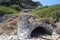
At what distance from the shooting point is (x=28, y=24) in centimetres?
2366

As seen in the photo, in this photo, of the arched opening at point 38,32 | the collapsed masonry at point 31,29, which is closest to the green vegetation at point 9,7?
the arched opening at point 38,32

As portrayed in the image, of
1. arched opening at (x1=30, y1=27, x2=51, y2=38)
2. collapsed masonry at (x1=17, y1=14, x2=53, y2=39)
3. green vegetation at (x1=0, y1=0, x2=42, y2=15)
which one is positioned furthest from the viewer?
green vegetation at (x1=0, y1=0, x2=42, y2=15)

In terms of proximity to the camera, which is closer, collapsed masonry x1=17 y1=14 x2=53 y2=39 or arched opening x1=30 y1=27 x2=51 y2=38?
collapsed masonry x1=17 y1=14 x2=53 y2=39

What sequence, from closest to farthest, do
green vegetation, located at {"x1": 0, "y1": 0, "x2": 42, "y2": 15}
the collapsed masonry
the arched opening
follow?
the collapsed masonry
the arched opening
green vegetation, located at {"x1": 0, "y1": 0, "x2": 42, "y2": 15}

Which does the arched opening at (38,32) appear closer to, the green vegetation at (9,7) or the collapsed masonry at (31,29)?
the collapsed masonry at (31,29)

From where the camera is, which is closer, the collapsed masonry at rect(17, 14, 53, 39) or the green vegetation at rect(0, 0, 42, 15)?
the collapsed masonry at rect(17, 14, 53, 39)

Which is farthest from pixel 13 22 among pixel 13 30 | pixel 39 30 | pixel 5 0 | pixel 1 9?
pixel 5 0

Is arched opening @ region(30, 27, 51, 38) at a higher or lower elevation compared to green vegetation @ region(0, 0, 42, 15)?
lower

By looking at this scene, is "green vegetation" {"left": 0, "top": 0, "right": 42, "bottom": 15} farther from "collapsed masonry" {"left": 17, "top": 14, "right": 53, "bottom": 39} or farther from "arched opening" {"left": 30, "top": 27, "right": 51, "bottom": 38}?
"collapsed masonry" {"left": 17, "top": 14, "right": 53, "bottom": 39}

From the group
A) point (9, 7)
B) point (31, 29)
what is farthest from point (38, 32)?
point (9, 7)

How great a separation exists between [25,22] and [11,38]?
2419 millimetres

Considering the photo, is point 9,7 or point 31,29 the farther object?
point 9,7

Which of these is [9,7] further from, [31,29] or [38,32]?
[31,29]

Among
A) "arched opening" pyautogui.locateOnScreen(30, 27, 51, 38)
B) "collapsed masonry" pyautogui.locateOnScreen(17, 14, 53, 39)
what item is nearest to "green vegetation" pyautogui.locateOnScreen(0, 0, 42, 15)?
"arched opening" pyautogui.locateOnScreen(30, 27, 51, 38)
